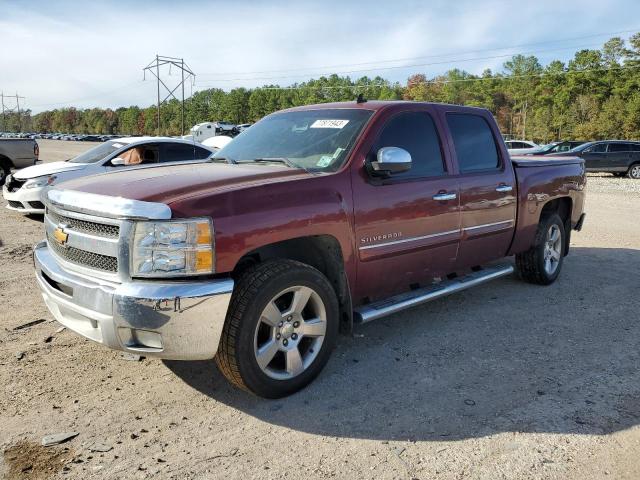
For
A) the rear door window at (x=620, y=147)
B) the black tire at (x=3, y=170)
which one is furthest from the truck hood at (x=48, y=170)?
the rear door window at (x=620, y=147)

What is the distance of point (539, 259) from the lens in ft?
19.6

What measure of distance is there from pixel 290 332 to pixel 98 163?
322 inches

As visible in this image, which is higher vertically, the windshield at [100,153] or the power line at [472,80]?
the power line at [472,80]

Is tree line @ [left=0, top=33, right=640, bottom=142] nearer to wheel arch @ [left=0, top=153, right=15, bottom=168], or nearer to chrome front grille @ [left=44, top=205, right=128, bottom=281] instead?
wheel arch @ [left=0, top=153, right=15, bottom=168]

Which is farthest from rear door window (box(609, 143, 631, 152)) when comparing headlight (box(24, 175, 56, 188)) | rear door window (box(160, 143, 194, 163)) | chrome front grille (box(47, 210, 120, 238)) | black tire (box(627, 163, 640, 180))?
chrome front grille (box(47, 210, 120, 238))

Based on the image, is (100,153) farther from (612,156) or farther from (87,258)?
(612,156)

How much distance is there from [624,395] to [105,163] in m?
9.43

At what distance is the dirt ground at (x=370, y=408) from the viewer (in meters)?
2.81

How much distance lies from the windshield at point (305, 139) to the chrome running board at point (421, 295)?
1.08 m

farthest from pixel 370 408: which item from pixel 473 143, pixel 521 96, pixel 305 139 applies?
pixel 521 96

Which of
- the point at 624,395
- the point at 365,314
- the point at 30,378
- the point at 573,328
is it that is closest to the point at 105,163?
the point at 30,378

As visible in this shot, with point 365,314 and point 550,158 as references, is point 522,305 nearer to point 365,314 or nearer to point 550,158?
point 550,158

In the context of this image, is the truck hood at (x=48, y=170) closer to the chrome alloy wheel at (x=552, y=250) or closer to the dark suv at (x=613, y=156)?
the chrome alloy wheel at (x=552, y=250)

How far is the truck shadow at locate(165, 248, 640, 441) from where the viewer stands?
323 cm
